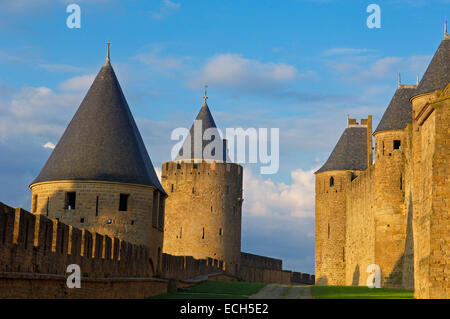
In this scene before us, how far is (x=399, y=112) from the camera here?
36.1 m

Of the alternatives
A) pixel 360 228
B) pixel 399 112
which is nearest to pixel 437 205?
pixel 399 112

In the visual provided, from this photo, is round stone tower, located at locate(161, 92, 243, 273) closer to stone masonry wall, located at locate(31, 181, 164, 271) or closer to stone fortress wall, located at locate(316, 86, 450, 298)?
stone fortress wall, located at locate(316, 86, 450, 298)

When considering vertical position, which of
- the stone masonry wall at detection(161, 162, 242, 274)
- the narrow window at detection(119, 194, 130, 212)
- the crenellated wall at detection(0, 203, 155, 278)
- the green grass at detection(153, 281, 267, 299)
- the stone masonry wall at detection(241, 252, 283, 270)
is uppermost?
the stone masonry wall at detection(161, 162, 242, 274)

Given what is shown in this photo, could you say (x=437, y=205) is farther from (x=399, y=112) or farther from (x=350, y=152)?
(x=350, y=152)

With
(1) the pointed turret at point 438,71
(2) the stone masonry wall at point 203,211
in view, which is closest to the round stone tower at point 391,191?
(1) the pointed turret at point 438,71

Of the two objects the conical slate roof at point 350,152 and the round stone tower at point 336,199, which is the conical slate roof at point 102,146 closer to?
the round stone tower at point 336,199

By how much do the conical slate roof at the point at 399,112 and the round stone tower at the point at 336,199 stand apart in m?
9.01

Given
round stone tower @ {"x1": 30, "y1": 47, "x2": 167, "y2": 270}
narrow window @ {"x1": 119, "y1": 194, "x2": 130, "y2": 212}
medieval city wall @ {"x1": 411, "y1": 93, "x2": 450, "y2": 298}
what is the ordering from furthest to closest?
narrow window @ {"x1": 119, "y1": 194, "x2": 130, "y2": 212} < round stone tower @ {"x1": 30, "y1": 47, "x2": 167, "y2": 270} < medieval city wall @ {"x1": 411, "y1": 93, "x2": 450, "y2": 298}

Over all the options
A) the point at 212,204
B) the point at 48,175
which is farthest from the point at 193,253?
the point at 48,175

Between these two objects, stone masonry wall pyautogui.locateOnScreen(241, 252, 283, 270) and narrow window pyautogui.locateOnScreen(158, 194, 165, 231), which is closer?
narrow window pyautogui.locateOnScreen(158, 194, 165, 231)

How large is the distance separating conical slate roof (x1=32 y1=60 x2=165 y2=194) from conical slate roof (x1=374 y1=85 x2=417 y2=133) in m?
10.8

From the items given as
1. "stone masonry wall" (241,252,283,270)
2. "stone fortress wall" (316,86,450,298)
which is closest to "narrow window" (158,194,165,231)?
"stone fortress wall" (316,86,450,298)

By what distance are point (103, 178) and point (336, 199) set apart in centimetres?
2018

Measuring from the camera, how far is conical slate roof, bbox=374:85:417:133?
35781mm
